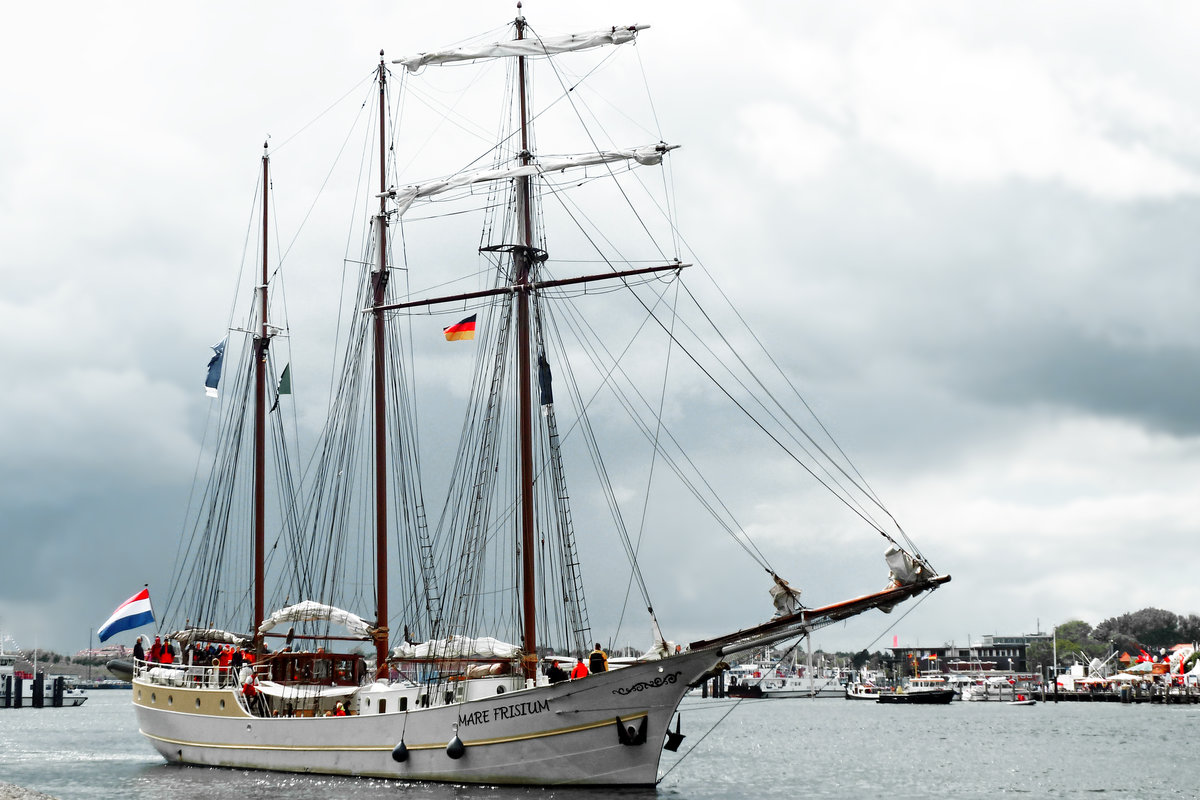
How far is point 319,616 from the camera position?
45.9m

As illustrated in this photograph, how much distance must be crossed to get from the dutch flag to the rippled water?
555 centimetres

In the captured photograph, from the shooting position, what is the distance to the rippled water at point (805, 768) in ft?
125

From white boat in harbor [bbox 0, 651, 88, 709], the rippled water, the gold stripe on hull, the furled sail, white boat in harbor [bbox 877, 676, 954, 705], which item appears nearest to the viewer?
the furled sail

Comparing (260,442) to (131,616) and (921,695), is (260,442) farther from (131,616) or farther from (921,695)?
(921,695)

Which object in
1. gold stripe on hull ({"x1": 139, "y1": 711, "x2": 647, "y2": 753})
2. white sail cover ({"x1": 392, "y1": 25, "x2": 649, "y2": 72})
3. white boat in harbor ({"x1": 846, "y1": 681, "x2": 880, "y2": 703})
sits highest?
white sail cover ({"x1": 392, "y1": 25, "x2": 649, "y2": 72})

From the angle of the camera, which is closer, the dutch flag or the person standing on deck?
the person standing on deck

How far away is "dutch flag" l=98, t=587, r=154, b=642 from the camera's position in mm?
49594

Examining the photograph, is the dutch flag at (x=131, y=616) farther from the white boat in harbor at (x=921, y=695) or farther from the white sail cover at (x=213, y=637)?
the white boat in harbor at (x=921, y=695)

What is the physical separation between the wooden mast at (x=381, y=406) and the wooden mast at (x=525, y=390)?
8.98 meters

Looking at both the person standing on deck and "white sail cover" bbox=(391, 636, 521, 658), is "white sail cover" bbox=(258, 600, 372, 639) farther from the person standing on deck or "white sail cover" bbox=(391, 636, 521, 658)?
the person standing on deck

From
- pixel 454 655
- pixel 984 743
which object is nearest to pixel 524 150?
pixel 454 655

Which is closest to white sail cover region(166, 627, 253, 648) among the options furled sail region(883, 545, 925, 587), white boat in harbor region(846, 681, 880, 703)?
furled sail region(883, 545, 925, 587)

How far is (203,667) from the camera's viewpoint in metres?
45.6

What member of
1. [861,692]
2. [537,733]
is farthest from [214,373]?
[861,692]
